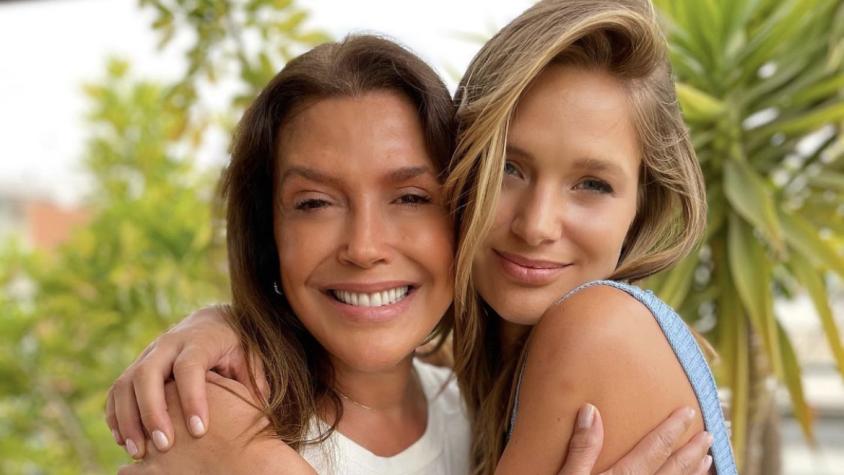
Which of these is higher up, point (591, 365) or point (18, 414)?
point (591, 365)

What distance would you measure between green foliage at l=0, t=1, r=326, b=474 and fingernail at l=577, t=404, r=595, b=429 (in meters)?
1.39

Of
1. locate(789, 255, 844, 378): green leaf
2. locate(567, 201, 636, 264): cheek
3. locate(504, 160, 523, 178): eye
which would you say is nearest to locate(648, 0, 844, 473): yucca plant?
locate(789, 255, 844, 378): green leaf

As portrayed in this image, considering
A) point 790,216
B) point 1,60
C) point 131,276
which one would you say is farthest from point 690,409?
point 1,60

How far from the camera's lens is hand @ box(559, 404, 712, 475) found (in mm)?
1016

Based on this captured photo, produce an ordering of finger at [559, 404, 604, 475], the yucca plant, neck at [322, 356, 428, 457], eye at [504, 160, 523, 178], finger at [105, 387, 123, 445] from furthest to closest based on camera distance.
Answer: the yucca plant
neck at [322, 356, 428, 457]
eye at [504, 160, 523, 178]
finger at [105, 387, 123, 445]
finger at [559, 404, 604, 475]

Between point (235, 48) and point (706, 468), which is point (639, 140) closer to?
point (706, 468)

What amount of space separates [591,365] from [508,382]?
44 cm

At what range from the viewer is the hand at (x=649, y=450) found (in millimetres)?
1016

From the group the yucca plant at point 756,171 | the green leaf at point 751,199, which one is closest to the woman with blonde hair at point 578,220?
the green leaf at point 751,199

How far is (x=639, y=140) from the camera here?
129cm

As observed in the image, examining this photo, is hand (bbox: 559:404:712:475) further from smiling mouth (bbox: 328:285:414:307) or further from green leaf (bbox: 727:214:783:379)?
green leaf (bbox: 727:214:783:379)

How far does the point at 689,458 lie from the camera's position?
3.56ft

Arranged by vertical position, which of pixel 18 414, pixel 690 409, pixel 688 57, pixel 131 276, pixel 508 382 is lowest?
pixel 18 414

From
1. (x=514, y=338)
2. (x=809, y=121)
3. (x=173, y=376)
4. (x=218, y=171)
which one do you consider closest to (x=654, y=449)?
(x=514, y=338)
